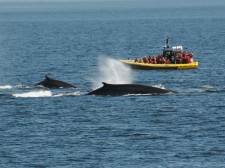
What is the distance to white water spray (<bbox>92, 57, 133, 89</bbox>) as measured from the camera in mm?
90894

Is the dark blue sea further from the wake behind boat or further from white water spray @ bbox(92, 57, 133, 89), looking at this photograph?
the wake behind boat

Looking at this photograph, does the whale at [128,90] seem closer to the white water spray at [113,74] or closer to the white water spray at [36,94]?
the white water spray at [36,94]

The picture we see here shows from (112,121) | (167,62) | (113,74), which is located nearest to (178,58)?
(167,62)

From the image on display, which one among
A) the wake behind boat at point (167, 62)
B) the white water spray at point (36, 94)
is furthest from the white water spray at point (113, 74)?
the white water spray at point (36, 94)

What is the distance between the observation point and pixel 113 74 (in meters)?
101

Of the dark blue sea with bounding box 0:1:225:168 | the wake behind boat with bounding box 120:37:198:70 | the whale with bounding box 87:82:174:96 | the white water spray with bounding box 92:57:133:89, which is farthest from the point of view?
the wake behind boat with bounding box 120:37:198:70

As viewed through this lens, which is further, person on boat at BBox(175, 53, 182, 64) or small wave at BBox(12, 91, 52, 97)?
person on boat at BBox(175, 53, 182, 64)

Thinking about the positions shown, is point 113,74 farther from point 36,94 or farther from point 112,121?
point 112,121

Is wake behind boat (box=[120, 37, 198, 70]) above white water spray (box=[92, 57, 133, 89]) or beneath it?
above

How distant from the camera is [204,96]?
7400 centimetres

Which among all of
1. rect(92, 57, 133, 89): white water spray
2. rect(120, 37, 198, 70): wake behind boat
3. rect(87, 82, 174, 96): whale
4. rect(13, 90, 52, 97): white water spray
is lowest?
rect(92, 57, 133, 89): white water spray

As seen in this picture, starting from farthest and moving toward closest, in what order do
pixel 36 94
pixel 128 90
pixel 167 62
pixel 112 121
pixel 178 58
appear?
pixel 178 58 < pixel 167 62 < pixel 36 94 < pixel 128 90 < pixel 112 121

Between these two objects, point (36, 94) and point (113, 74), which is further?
point (113, 74)

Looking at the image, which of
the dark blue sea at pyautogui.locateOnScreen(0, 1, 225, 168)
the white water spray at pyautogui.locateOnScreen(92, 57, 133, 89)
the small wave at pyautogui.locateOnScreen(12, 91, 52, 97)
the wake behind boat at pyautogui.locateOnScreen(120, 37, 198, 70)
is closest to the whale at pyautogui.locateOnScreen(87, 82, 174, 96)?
the dark blue sea at pyautogui.locateOnScreen(0, 1, 225, 168)
